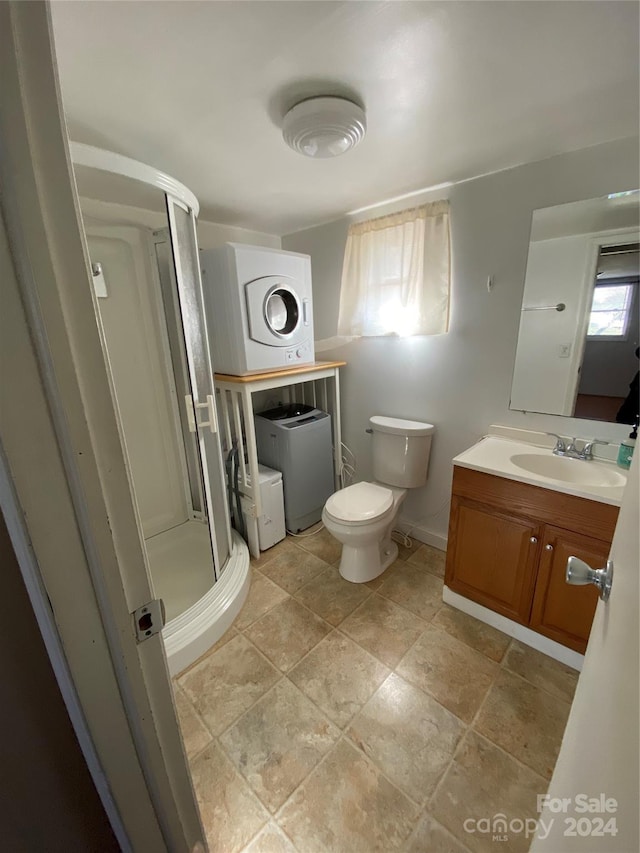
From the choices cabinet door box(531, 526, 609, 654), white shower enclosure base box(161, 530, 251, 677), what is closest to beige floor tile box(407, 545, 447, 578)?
cabinet door box(531, 526, 609, 654)

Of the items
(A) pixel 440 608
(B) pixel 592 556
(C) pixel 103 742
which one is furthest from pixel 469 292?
(C) pixel 103 742

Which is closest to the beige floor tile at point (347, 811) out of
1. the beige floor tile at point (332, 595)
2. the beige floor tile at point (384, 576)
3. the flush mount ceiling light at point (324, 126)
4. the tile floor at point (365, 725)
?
the tile floor at point (365, 725)

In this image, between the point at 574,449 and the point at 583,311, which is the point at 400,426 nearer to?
the point at 574,449

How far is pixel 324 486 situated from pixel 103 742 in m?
2.01

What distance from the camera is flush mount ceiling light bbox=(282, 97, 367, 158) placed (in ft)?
3.65

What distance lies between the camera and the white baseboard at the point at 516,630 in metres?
1.48

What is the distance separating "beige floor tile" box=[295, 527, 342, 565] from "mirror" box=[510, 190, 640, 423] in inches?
58.2

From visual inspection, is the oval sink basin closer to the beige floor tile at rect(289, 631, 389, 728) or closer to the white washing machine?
the beige floor tile at rect(289, 631, 389, 728)

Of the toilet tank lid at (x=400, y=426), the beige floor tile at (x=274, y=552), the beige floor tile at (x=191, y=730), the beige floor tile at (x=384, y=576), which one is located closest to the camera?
the beige floor tile at (x=191, y=730)

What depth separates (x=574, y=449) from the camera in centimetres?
166

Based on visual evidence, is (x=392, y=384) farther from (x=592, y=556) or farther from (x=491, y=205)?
(x=592, y=556)

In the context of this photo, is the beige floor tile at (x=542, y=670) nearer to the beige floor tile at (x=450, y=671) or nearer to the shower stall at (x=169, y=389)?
the beige floor tile at (x=450, y=671)

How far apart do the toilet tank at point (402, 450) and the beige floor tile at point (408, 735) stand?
3.56 feet

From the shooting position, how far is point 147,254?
1.88 m
